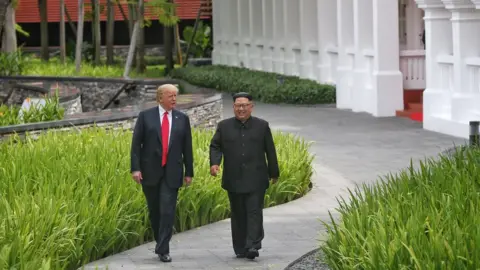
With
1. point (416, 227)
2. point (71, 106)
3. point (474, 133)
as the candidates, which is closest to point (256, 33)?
point (71, 106)

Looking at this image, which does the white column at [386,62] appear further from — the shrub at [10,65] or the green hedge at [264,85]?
the shrub at [10,65]

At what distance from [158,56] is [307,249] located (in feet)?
201

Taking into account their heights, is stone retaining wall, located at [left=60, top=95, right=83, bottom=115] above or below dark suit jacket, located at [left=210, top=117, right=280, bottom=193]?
below

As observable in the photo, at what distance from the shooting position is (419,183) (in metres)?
12.7

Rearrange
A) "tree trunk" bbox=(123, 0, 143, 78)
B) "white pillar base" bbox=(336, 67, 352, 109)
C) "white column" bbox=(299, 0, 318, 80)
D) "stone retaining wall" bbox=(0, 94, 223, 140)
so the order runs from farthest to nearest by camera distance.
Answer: "tree trunk" bbox=(123, 0, 143, 78) → "white column" bbox=(299, 0, 318, 80) → "white pillar base" bbox=(336, 67, 352, 109) → "stone retaining wall" bbox=(0, 94, 223, 140)

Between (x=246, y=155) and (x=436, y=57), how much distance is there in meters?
15.1

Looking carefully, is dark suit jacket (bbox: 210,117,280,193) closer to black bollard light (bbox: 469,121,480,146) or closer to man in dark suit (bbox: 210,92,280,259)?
man in dark suit (bbox: 210,92,280,259)

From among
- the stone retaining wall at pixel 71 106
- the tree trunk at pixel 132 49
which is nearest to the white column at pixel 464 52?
the stone retaining wall at pixel 71 106

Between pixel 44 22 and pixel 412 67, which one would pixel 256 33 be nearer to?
pixel 44 22

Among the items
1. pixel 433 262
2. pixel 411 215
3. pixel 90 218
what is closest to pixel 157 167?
pixel 90 218

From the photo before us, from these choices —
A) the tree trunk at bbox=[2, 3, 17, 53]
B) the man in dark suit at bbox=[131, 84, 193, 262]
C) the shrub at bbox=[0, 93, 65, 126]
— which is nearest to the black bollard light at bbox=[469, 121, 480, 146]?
the man in dark suit at bbox=[131, 84, 193, 262]

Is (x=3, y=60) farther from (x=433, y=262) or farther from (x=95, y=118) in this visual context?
(x=433, y=262)

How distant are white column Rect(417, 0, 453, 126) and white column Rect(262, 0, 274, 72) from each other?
1978 centimetres

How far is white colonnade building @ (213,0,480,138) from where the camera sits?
25.7 metres
